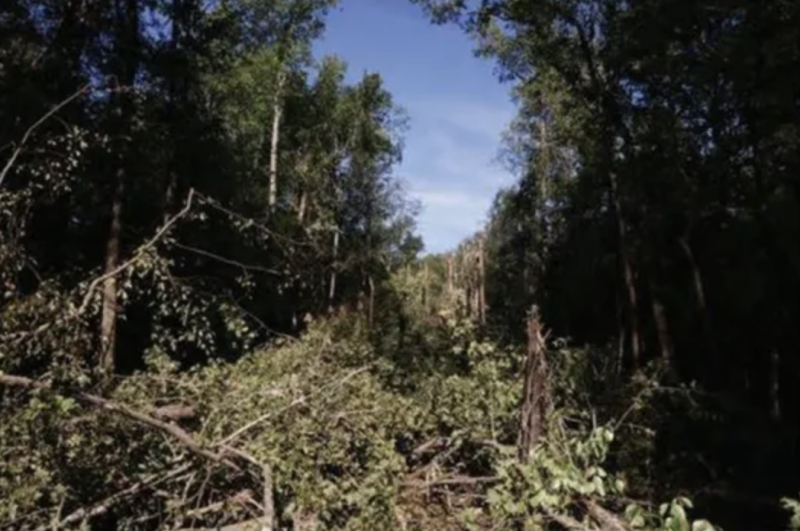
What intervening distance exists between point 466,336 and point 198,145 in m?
7.04

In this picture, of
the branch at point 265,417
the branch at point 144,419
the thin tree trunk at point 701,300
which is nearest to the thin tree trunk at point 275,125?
the thin tree trunk at point 701,300

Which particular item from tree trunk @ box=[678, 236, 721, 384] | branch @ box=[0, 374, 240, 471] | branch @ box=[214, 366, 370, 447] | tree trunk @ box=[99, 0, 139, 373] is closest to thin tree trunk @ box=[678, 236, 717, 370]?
tree trunk @ box=[678, 236, 721, 384]

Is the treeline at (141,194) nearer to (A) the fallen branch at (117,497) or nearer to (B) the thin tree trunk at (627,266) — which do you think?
(A) the fallen branch at (117,497)

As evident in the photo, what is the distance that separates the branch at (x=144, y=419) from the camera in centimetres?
509

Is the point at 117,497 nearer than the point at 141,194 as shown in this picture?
Yes

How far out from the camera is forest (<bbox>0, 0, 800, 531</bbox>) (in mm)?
5289

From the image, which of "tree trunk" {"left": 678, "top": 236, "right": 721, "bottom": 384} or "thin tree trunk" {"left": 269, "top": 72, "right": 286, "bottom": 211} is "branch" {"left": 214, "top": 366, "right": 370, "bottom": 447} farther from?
"thin tree trunk" {"left": 269, "top": 72, "right": 286, "bottom": 211}

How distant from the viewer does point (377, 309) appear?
23.6 meters

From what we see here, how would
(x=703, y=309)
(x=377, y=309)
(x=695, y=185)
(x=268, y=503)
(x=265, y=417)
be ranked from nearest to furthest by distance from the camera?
(x=268, y=503)
(x=265, y=417)
(x=695, y=185)
(x=703, y=309)
(x=377, y=309)

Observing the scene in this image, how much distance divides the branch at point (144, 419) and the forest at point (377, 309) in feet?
0.08

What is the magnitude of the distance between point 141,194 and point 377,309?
35.8 feet

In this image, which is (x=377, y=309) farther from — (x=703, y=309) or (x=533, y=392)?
(x=533, y=392)

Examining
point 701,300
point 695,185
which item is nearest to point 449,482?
point 695,185

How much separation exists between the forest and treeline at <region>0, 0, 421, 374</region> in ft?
0.16
